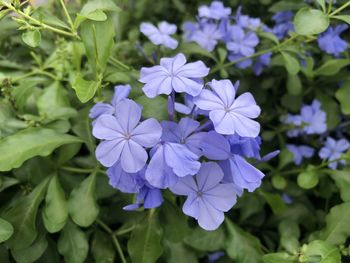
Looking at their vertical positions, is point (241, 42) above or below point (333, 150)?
above

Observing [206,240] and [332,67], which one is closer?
[206,240]

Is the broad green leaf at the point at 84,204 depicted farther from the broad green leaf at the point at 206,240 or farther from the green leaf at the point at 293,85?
the green leaf at the point at 293,85

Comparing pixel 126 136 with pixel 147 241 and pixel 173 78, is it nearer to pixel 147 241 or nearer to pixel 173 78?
pixel 173 78

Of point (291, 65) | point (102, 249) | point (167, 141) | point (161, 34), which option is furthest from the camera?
point (161, 34)

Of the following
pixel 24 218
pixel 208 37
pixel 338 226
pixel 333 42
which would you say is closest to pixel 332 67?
pixel 333 42

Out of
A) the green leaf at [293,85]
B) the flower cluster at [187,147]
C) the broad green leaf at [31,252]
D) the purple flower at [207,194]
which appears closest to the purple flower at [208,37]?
the green leaf at [293,85]

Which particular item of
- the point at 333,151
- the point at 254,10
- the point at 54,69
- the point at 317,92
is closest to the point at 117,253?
the point at 54,69

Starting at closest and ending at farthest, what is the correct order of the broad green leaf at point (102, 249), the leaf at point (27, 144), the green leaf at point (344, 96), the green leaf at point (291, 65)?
the leaf at point (27, 144)
the broad green leaf at point (102, 249)
the green leaf at point (291, 65)
the green leaf at point (344, 96)
